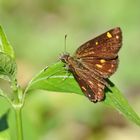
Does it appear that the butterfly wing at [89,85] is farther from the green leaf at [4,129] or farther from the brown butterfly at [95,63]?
the green leaf at [4,129]

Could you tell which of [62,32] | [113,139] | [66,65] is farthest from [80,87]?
[62,32]

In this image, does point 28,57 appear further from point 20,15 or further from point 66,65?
point 66,65

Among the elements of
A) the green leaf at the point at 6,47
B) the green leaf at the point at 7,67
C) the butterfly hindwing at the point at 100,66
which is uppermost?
the green leaf at the point at 6,47

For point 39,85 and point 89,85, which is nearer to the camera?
point 39,85

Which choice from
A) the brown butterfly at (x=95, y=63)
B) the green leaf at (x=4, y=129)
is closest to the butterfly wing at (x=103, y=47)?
the brown butterfly at (x=95, y=63)

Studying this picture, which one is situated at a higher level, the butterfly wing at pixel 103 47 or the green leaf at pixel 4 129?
the butterfly wing at pixel 103 47

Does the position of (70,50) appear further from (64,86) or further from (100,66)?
(64,86)

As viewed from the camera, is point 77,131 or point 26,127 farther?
point 77,131

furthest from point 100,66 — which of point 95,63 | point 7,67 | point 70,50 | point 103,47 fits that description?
point 70,50
